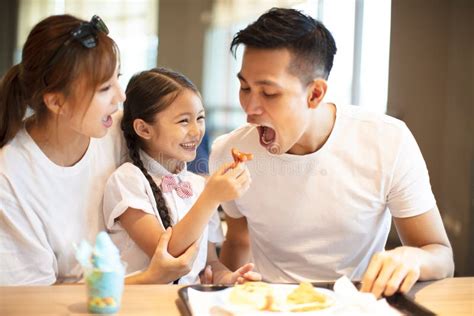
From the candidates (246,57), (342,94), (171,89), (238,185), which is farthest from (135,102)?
(342,94)

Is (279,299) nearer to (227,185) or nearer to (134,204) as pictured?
(227,185)

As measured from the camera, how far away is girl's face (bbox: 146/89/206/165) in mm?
1581

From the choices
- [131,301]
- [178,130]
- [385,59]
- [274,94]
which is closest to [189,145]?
[178,130]

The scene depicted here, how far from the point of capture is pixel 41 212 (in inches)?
55.8

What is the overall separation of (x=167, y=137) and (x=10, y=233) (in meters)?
0.43

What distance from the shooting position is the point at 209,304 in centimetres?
109

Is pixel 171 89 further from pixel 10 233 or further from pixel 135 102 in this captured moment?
pixel 10 233

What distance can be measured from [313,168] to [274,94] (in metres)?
0.22

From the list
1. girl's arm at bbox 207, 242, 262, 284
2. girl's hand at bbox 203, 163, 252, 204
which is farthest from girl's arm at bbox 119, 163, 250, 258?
girl's arm at bbox 207, 242, 262, 284

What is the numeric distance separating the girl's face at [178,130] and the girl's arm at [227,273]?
26cm

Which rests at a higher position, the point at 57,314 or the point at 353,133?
the point at 353,133

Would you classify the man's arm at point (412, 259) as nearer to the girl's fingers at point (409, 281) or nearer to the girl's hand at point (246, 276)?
the girl's fingers at point (409, 281)

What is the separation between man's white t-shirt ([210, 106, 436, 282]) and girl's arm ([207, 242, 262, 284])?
14cm

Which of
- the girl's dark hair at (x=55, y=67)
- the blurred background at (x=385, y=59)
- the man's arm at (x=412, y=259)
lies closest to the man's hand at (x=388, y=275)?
the man's arm at (x=412, y=259)
